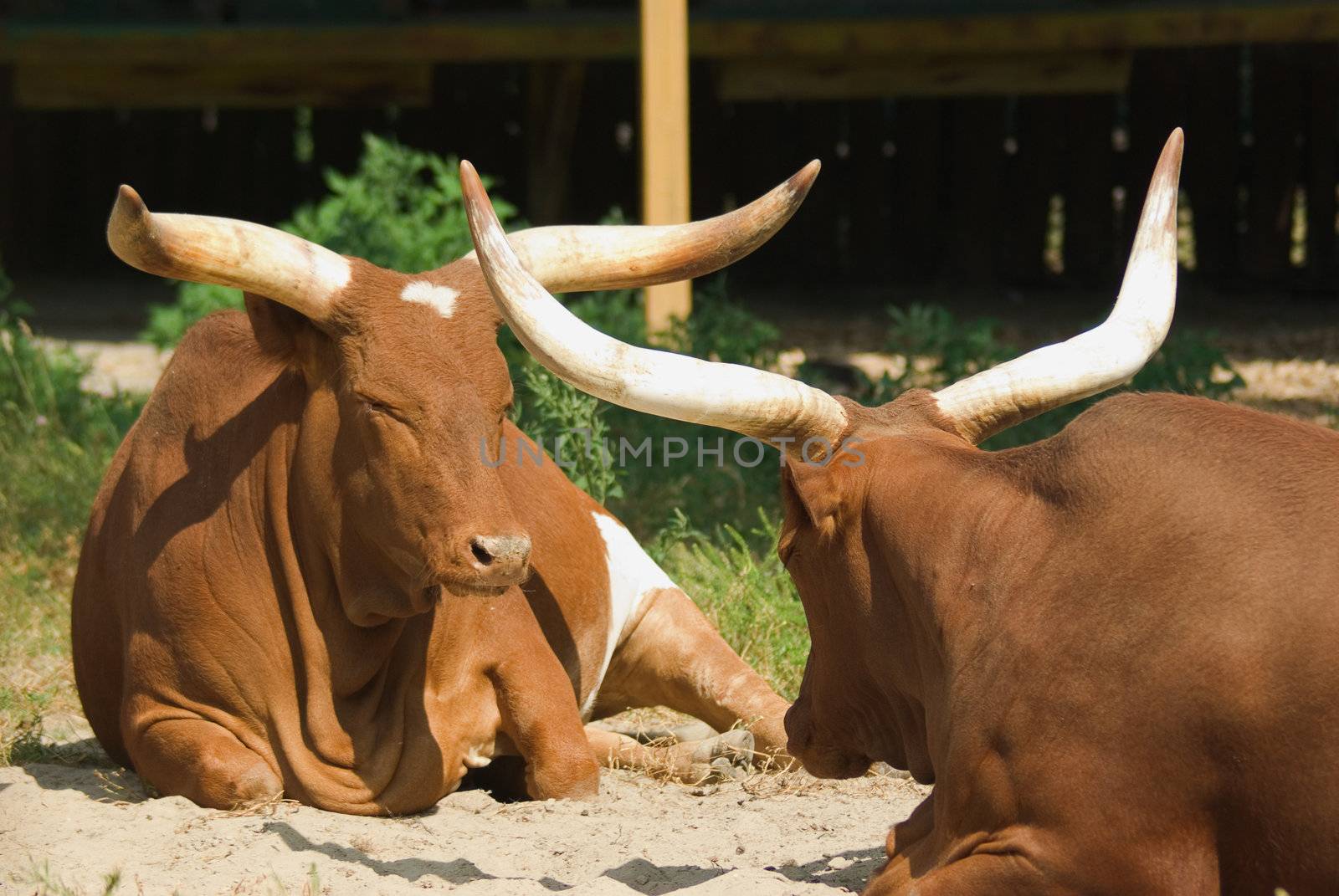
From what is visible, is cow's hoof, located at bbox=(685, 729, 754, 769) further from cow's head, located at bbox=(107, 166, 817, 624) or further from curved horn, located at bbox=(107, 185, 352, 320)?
curved horn, located at bbox=(107, 185, 352, 320)

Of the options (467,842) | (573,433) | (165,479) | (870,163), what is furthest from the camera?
(870,163)

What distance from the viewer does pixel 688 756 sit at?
475 centimetres

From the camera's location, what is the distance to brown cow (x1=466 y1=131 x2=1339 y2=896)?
2795 mm

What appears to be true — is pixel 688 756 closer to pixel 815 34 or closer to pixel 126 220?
pixel 126 220

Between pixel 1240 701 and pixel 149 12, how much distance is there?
1143 centimetres

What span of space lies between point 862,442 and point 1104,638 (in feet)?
2.30

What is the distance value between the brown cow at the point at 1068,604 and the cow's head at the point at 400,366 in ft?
2.03

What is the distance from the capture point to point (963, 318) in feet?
37.1

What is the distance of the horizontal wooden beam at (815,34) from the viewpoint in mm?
10828

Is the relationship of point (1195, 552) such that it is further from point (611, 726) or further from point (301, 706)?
point (611, 726)

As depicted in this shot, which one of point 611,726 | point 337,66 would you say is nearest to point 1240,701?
point 611,726

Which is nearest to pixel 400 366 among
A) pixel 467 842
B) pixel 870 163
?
pixel 467 842

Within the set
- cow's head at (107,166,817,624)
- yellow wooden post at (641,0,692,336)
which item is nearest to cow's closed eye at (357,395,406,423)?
cow's head at (107,166,817,624)

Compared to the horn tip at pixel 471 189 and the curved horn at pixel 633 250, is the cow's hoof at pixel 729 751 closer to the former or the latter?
the curved horn at pixel 633 250
